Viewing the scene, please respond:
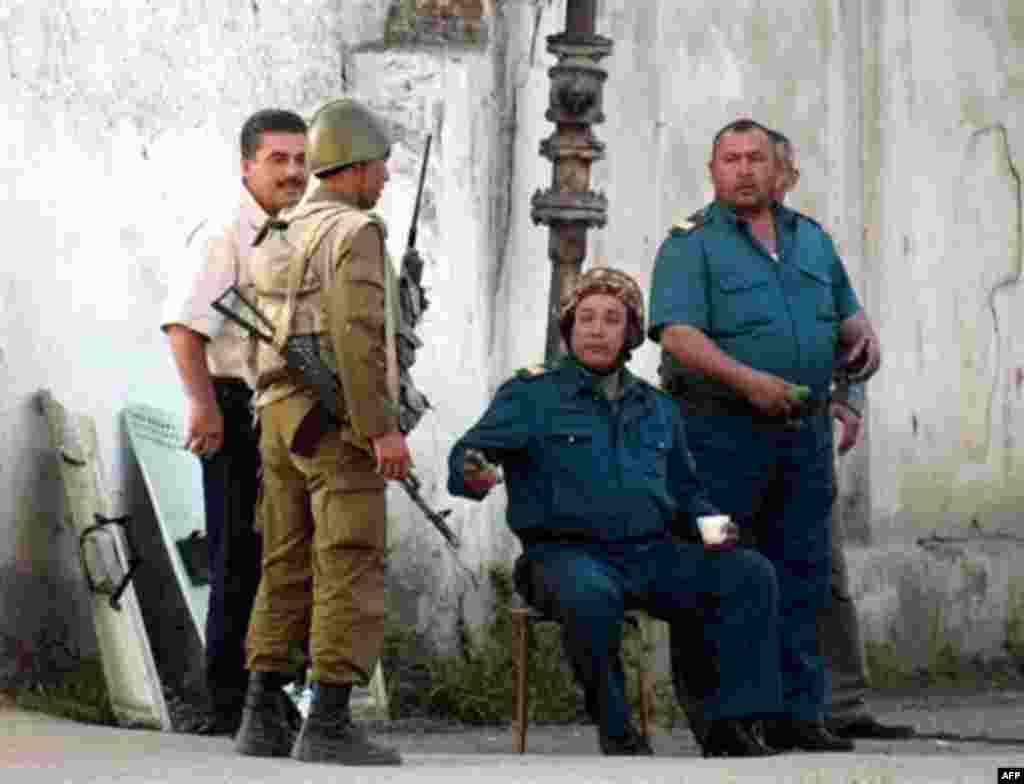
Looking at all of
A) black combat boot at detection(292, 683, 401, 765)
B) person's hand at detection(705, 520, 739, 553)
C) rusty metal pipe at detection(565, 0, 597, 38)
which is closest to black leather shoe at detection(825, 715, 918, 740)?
person's hand at detection(705, 520, 739, 553)

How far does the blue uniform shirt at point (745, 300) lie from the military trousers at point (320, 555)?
1501mm

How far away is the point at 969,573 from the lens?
15.3 m

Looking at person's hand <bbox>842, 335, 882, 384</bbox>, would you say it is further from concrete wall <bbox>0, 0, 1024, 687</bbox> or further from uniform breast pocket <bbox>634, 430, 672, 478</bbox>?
concrete wall <bbox>0, 0, 1024, 687</bbox>

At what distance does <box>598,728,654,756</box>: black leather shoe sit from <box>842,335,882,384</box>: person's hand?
4.80ft

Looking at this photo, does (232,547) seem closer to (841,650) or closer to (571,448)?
(571,448)

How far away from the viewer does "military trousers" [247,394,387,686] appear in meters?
10.3

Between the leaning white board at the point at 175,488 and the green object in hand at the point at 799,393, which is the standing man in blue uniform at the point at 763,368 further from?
the leaning white board at the point at 175,488

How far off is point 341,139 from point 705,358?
1.53 meters

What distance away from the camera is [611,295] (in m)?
11.4

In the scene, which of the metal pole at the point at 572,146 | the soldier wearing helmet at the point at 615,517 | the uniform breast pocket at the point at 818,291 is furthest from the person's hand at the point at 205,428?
the uniform breast pocket at the point at 818,291

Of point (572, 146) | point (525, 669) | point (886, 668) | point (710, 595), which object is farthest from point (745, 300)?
point (886, 668)

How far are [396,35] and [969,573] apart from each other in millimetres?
3356

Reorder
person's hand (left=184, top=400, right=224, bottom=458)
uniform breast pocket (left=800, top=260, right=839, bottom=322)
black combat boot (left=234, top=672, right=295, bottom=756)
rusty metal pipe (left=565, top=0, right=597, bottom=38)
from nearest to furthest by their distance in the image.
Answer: black combat boot (left=234, top=672, right=295, bottom=756)
person's hand (left=184, top=400, right=224, bottom=458)
uniform breast pocket (left=800, top=260, right=839, bottom=322)
rusty metal pipe (left=565, top=0, right=597, bottom=38)

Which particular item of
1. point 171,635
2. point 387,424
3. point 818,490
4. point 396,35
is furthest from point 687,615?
point 396,35
